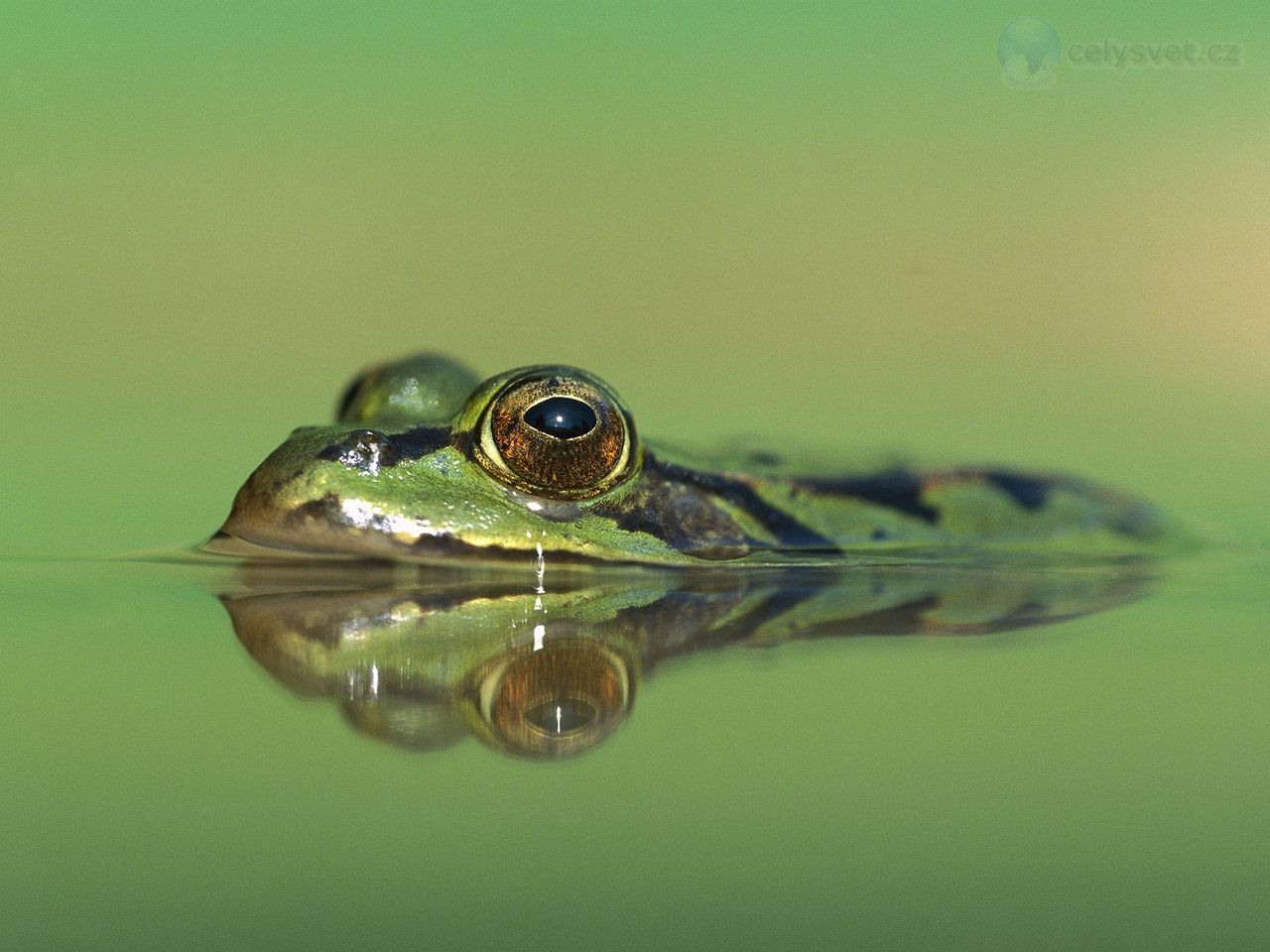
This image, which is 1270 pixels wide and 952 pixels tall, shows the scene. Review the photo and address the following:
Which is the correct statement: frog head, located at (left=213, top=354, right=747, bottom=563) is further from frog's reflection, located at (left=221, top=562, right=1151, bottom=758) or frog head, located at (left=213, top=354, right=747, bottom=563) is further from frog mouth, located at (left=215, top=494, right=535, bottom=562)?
frog's reflection, located at (left=221, top=562, right=1151, bottom=758)

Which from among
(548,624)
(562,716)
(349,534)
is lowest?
(562,716)

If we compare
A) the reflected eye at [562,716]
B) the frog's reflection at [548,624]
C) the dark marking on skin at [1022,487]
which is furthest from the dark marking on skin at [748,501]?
the reflected eye at [562,716]

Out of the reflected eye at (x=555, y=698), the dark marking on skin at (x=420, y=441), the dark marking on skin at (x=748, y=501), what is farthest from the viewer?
the dark marking on skin at (x=748, y=501)

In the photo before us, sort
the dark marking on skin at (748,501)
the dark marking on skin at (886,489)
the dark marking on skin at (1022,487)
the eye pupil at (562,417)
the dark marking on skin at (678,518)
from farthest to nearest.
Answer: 1. the dark marking on skin at (1022,487)
2. the dark marking on skin at (886,489)
3. the dark marking on skin at (748,501)
4. the dark marking on skin at (678,518)
5. the eye pupil at (562,417)

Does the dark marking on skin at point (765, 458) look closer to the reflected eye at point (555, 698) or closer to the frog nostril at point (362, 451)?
the frog nostril at point (362, 451)

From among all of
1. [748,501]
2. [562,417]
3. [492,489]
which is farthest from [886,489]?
[492,489]

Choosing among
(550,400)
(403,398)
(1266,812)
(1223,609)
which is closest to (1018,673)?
(1266,812)

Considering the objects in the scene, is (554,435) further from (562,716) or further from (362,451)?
(562,716)
